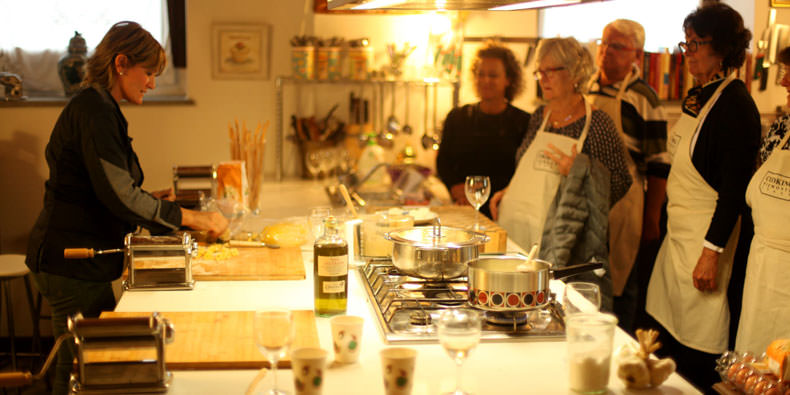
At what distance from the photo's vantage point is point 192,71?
4.69m

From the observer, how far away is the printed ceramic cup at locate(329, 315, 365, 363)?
1.57 metres

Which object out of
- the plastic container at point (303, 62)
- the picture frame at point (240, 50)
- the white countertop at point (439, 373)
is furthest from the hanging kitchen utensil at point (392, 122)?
the white countertop at point (439, 373)

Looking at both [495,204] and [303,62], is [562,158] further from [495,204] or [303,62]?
[303,62]

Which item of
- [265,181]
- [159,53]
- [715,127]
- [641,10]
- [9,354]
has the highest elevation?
[641,10]

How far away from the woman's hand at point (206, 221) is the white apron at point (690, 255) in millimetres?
1801

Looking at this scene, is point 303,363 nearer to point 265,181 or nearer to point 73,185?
point 73,185

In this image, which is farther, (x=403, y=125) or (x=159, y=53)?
(x=403, y=125)

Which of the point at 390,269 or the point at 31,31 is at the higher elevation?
the point at 31,31

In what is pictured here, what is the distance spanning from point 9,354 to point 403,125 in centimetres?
276

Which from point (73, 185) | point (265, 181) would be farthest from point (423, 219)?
point (265, 181)

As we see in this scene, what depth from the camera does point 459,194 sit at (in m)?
3.86

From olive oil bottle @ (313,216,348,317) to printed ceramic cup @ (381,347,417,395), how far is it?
18.9 inches

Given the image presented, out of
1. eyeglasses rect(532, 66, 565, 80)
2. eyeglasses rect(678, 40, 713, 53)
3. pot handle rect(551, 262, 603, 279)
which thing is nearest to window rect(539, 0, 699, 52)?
eyeglasses rect(532, 66, 565, 80)

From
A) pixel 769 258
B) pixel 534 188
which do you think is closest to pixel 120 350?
pixel 769 258
